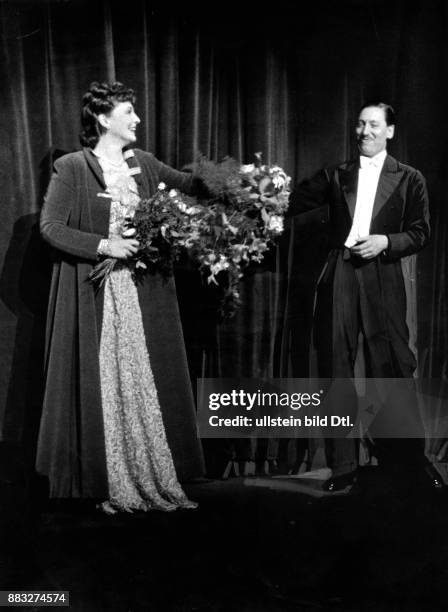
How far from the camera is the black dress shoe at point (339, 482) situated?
12.2 ft

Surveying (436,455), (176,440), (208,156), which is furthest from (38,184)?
(436,455)

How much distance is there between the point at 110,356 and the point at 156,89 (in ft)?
4.03

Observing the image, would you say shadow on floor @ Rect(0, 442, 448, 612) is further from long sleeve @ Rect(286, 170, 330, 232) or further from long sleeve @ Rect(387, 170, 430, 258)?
long sleeve @ Rect(286, 170, 330, 232)

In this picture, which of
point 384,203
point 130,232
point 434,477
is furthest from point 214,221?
point 434,477

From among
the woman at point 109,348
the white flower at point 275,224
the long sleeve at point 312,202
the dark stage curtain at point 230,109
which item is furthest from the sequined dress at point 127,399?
the long sleeve at point 312,202

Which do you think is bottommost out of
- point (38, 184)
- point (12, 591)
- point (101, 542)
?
point (12, 591)

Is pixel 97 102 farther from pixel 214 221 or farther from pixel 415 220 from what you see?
pixel 415 220

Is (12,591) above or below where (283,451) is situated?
below

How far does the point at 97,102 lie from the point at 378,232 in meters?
1.36

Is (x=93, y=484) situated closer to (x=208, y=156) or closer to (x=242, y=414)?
(x=242, y=414)

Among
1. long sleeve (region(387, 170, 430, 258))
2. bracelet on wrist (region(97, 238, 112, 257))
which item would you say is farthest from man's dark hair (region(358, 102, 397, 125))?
bracelet on wrist (region(97, 238, 112, 257))

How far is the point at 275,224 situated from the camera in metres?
3.53

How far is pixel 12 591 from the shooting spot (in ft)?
11.5

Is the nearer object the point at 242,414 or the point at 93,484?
the point at 93,484
